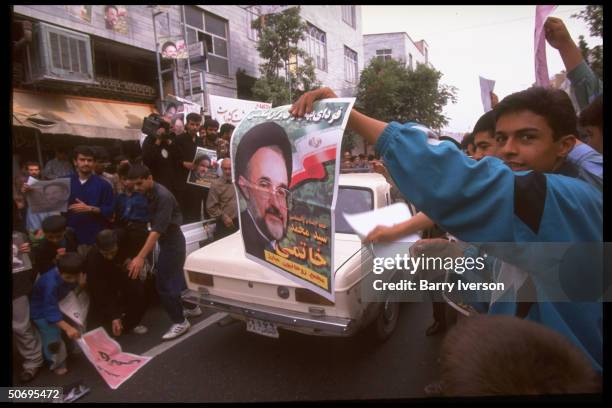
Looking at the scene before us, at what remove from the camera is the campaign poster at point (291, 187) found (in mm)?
1302

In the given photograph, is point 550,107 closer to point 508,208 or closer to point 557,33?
point 508,208

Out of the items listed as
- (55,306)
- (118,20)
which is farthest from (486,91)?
(118,20)

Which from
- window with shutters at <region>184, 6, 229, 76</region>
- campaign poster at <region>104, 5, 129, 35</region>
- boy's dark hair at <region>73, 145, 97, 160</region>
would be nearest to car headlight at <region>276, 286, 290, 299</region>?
boy's dark hair at <region>73, 145, 97, 160</region>

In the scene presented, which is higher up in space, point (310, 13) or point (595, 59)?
point (310, 13)

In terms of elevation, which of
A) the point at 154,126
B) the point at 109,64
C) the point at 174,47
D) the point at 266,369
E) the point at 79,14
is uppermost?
the point at 79,14

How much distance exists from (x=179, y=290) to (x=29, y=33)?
17.2ft

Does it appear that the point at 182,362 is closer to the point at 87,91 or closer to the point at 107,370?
the point at 107,370

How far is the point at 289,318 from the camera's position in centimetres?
236

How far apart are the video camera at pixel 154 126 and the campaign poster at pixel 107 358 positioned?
8.12 feet

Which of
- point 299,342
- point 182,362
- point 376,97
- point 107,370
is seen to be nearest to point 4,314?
point 107,370

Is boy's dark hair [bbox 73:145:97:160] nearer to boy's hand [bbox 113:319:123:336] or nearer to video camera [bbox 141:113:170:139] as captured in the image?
video camera [bbox 141:113:170:139]

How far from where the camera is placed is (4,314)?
1969mm

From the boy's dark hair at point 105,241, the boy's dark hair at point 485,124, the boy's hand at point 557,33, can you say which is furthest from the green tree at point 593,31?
the boy's dark hair at point 105,241

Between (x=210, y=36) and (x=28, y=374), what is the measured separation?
20.0 feet
